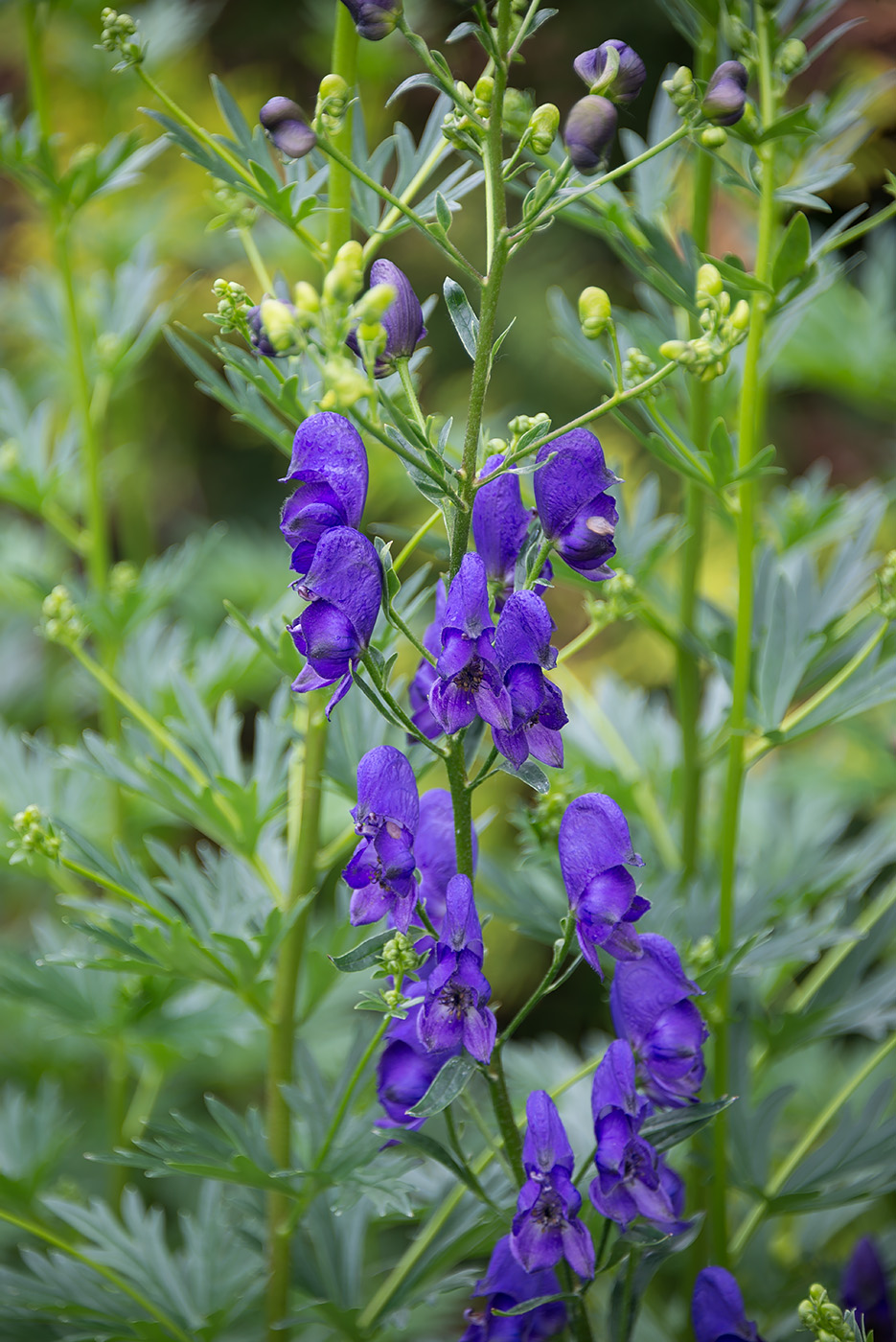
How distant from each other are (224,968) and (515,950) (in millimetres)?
1458

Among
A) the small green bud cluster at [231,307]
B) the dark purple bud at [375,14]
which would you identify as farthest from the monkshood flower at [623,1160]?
the dark purple bud at [375,14]

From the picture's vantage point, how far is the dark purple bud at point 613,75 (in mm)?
648

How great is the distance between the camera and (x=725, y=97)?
0.66m

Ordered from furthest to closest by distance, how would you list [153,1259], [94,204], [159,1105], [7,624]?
[7,624]
[94,204]
[159,1105]
[153,1259]

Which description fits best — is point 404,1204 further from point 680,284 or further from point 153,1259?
point 680,284

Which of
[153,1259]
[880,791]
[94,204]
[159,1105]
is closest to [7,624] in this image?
[94,204]

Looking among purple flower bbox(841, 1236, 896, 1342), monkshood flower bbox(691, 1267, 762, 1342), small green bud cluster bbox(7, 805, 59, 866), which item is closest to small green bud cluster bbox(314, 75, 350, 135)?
small green bud cluster bbox(7, 805, 59, 866)

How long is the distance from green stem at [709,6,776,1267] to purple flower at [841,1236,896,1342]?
0.33 feet

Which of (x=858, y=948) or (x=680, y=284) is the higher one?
(x=680, y=284)

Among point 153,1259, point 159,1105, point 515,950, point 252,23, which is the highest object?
point 252,23

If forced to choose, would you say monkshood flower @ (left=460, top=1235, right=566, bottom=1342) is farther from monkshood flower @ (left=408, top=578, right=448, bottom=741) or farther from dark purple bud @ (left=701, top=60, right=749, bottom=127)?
dark purple bud @ (left=701, top=60, right=749, bottom=127)

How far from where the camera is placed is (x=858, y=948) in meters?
1.04

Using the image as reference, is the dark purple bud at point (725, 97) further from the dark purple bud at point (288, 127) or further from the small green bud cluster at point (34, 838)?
the small green bud cluster at point (34, 838)

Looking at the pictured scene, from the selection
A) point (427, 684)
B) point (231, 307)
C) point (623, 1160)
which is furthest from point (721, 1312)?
point (231, 307)
